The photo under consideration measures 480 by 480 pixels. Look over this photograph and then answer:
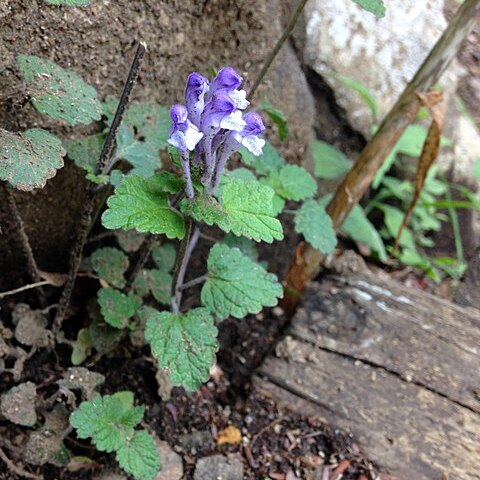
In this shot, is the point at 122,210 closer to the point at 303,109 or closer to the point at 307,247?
the point at 307,247

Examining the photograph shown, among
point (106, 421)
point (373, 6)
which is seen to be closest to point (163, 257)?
point (106, 421)

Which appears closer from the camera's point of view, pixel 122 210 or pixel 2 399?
pixel 122 210

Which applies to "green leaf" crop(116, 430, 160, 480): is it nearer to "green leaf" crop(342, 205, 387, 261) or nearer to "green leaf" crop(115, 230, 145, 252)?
"green leaf" crop(115, 230, 145, 252)

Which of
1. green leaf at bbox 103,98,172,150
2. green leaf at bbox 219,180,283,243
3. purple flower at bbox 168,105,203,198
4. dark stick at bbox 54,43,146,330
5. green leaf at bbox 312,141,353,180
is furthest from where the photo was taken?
green leaf at bbox 312,141,353,180

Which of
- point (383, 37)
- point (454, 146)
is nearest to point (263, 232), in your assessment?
point (383, 37)

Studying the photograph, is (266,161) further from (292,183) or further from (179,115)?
(179,115)

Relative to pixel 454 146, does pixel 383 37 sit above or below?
above

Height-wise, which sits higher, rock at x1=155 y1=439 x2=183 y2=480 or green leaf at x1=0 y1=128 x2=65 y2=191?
green leaf at x1=0 y1=128 x2=65 y2=191

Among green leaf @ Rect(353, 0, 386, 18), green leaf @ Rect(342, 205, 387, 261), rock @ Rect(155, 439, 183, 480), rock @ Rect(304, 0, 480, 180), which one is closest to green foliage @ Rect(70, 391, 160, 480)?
rock @ Rect(155, 439, 183, 480)
